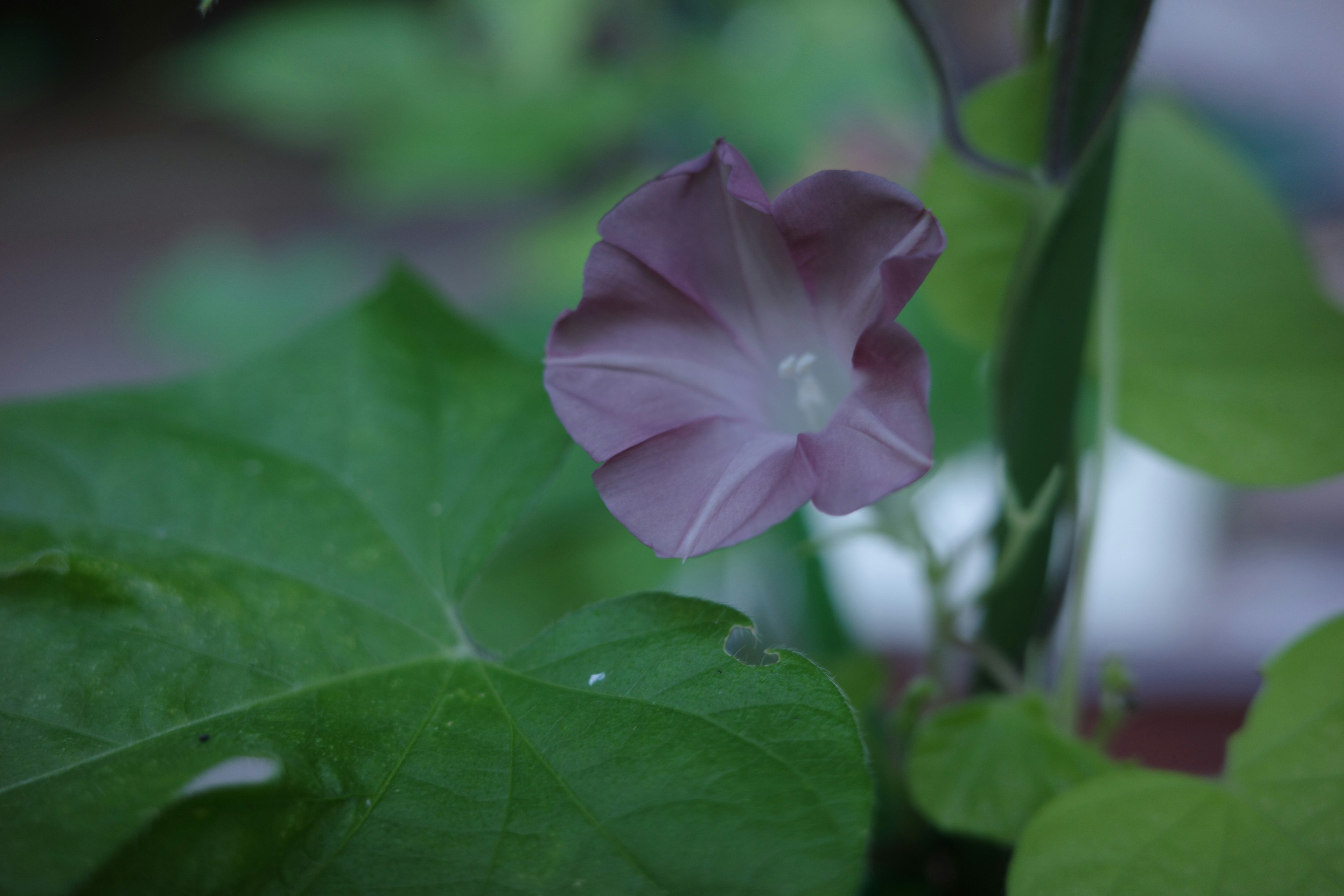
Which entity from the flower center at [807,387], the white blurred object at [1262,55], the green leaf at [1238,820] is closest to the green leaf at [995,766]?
the green leaf at [1238,820]

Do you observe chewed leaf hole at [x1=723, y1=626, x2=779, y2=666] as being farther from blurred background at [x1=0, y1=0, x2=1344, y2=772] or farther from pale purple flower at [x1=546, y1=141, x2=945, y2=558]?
blurred background at [x1=0, y1=0, x2=1344, y2=772]

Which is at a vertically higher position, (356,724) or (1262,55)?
(356,724)

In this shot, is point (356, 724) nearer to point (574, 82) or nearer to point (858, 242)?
point (858, 242)

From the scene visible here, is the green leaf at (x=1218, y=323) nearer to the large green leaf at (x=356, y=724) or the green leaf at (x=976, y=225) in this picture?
the green leaf at (x=976, y=225)

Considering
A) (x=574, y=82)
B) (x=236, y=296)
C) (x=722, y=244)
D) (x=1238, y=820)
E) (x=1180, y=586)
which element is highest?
(x=722, y=244)

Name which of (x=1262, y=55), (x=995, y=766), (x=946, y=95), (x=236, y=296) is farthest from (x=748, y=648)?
(x=1262, y=55)

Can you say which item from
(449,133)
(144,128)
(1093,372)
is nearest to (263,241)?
(144,128)

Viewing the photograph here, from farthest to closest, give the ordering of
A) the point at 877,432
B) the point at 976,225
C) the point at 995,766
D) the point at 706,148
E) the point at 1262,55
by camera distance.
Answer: the point at 1262,55 → the point at 706,148 → the point at 976,225 → the point at 995,766 → the point at 877,432
